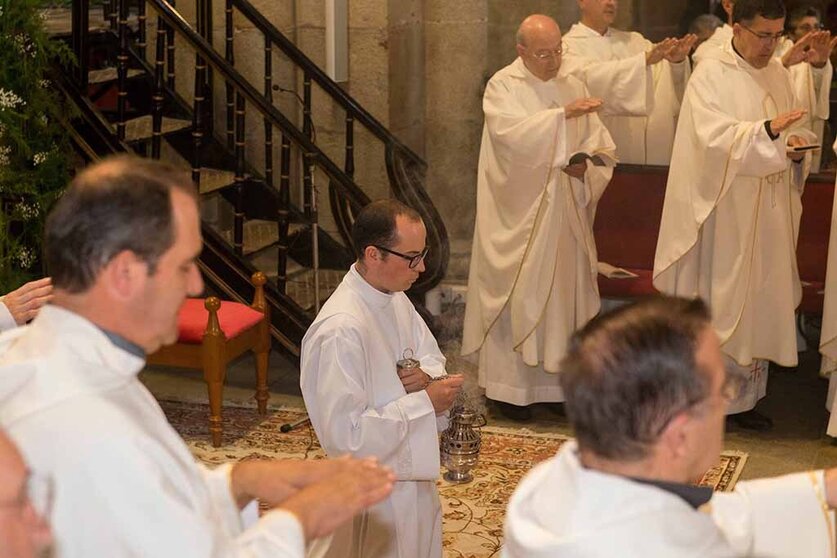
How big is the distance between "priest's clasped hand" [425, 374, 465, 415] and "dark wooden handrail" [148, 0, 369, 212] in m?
2.96

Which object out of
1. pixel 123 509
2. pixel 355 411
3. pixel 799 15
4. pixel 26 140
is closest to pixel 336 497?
pixel 123 509

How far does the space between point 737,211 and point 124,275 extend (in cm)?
478

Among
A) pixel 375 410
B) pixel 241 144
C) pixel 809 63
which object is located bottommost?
pixel 375 410

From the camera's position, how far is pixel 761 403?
720 centimetres

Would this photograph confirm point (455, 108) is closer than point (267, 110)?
No

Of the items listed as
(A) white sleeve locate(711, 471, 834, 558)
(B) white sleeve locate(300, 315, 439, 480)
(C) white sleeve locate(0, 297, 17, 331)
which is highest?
(A) white sleeve locate(711, 471, 834, 558)

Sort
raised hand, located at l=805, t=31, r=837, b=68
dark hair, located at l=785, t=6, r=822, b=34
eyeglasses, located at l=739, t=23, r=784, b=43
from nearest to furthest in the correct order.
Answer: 1. eyeglasses, located at l=739, t=23, r=784, b=43
2. raised hand, located at l=805, t=31, r=837, b=68
3. dark hair, located at l=785, t=6, r=822, b=34

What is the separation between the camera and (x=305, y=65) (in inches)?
309

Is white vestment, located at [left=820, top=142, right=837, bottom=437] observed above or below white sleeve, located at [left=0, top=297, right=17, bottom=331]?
below

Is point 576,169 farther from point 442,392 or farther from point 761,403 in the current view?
point 442,392

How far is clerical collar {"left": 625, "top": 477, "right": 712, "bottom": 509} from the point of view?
214cm

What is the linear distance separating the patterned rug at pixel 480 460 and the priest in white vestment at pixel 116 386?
120 inches

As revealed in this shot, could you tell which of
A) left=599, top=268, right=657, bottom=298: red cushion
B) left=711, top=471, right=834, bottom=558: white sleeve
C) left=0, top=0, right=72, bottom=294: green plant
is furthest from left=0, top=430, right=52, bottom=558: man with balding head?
left=599, top=268, right=657, bottom=298: red cushion

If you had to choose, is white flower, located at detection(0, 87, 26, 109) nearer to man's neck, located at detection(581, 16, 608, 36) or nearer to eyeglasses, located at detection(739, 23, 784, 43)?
man's neck, located at detection(581, 16, 608, 36)
